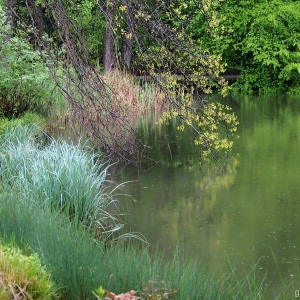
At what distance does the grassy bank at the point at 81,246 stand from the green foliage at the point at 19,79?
4521 mm

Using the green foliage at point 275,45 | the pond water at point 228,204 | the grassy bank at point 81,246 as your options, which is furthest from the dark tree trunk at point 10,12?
the green foliage at point 275,45

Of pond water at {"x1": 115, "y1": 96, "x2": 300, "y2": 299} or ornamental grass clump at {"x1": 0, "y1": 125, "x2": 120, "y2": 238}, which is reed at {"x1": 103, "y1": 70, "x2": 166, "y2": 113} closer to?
pond water at {"x1": 115, "y1": 96, "x2": 300, "y2": 299}

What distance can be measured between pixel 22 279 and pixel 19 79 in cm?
924

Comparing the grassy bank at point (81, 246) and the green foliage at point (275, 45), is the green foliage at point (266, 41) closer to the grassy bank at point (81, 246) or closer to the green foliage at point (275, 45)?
the green foliage at point (275, 45)

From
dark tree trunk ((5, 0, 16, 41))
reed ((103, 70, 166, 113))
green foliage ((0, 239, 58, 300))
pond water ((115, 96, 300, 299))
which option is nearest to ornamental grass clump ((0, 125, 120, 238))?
pond water ((115, 96, 300, 299))

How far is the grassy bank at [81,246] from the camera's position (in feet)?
13.2

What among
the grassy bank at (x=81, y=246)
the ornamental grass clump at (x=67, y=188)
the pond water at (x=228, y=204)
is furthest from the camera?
the ornamental grass clump at (x=67, y=188)

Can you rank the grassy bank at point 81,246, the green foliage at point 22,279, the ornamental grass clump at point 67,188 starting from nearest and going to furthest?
the green foliage at point 22,279 < the grassy bank at point 81,246 < the ornamental grass clump at point 67,188

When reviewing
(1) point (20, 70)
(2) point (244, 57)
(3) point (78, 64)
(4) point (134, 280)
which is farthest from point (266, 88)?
(4) point (134, 280)

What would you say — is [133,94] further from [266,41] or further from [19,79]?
[266,41]

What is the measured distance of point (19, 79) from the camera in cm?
1239

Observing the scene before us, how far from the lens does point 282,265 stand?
19.2ft

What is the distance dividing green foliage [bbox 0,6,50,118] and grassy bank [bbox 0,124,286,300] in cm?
452

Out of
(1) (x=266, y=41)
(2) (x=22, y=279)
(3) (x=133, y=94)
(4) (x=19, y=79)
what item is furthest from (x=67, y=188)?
(1) (x=266, y=41)
